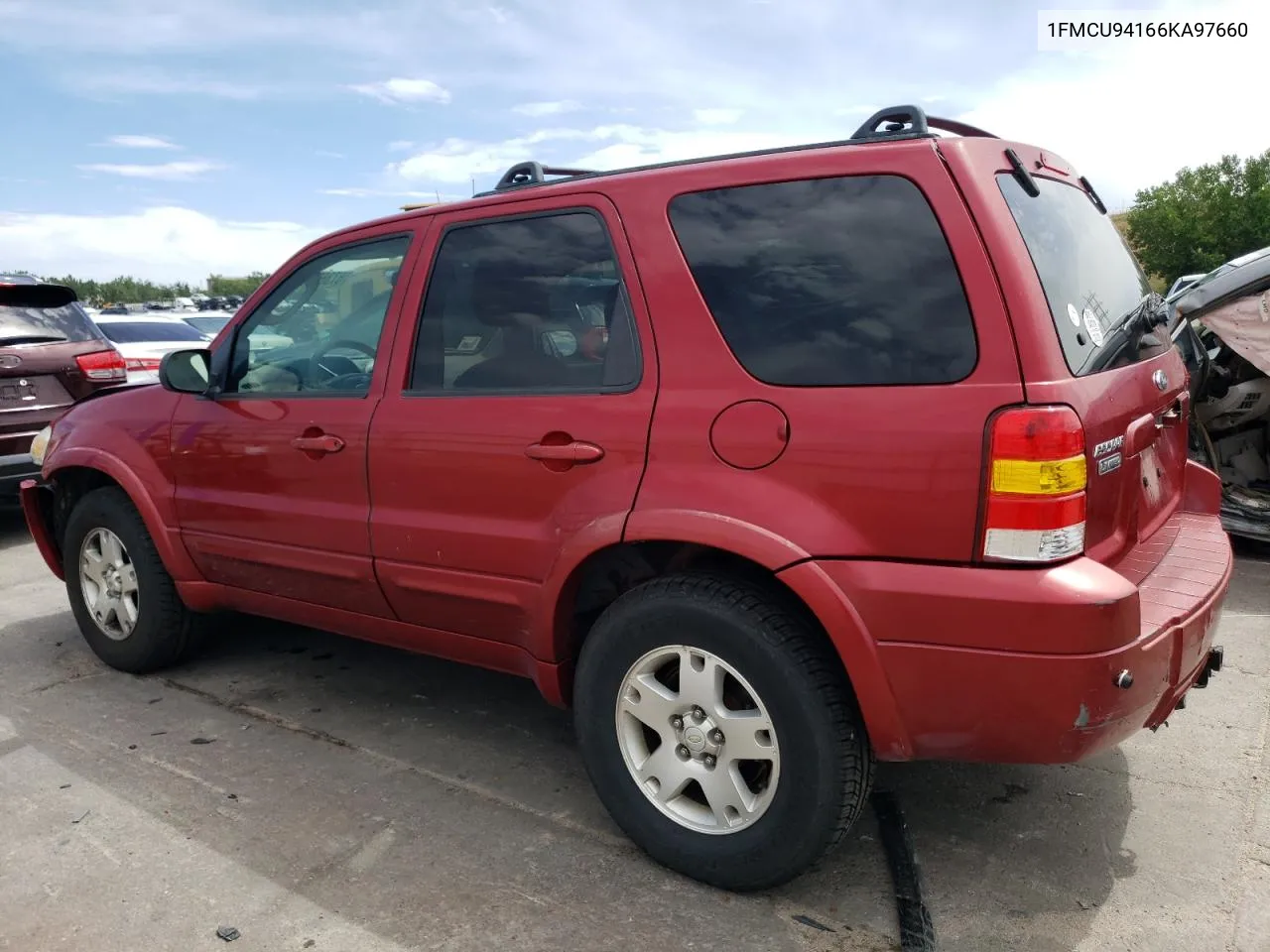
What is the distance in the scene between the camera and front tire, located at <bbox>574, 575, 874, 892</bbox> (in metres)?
2.38

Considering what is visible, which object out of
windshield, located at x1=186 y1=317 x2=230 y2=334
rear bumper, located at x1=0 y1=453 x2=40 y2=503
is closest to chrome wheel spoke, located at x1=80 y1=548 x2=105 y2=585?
rear bumper, located at x1=0 y1=453 x2=40 y2=503

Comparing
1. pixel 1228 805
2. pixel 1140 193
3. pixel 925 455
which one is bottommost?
pixel 1228 805

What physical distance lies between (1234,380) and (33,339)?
767cm

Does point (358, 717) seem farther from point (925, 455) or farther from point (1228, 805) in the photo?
point (1228, 805)

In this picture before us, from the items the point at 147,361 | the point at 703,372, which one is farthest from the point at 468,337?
the point at 147,361

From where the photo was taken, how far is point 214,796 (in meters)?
3.17

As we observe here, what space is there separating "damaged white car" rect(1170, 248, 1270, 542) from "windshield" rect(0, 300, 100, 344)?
23.3ft

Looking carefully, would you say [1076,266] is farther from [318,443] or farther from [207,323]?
[207,323]

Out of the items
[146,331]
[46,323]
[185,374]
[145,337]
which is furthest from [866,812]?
[146,331]

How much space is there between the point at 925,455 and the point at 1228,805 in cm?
172

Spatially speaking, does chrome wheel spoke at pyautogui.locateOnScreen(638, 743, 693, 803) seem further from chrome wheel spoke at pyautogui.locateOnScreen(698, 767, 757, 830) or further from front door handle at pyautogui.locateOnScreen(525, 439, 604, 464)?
front door handle at pyautogui.locateOnScreen(525, 439, 604, 464)

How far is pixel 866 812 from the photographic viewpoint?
2.97 meters

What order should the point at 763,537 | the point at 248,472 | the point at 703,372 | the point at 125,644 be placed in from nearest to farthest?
the point at 763,537
the point at 703,372
the point at 248,472
the point at 125,644

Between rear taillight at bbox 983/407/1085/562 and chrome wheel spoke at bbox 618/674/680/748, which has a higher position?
rear taillight at bbox 983/407/1085/562
